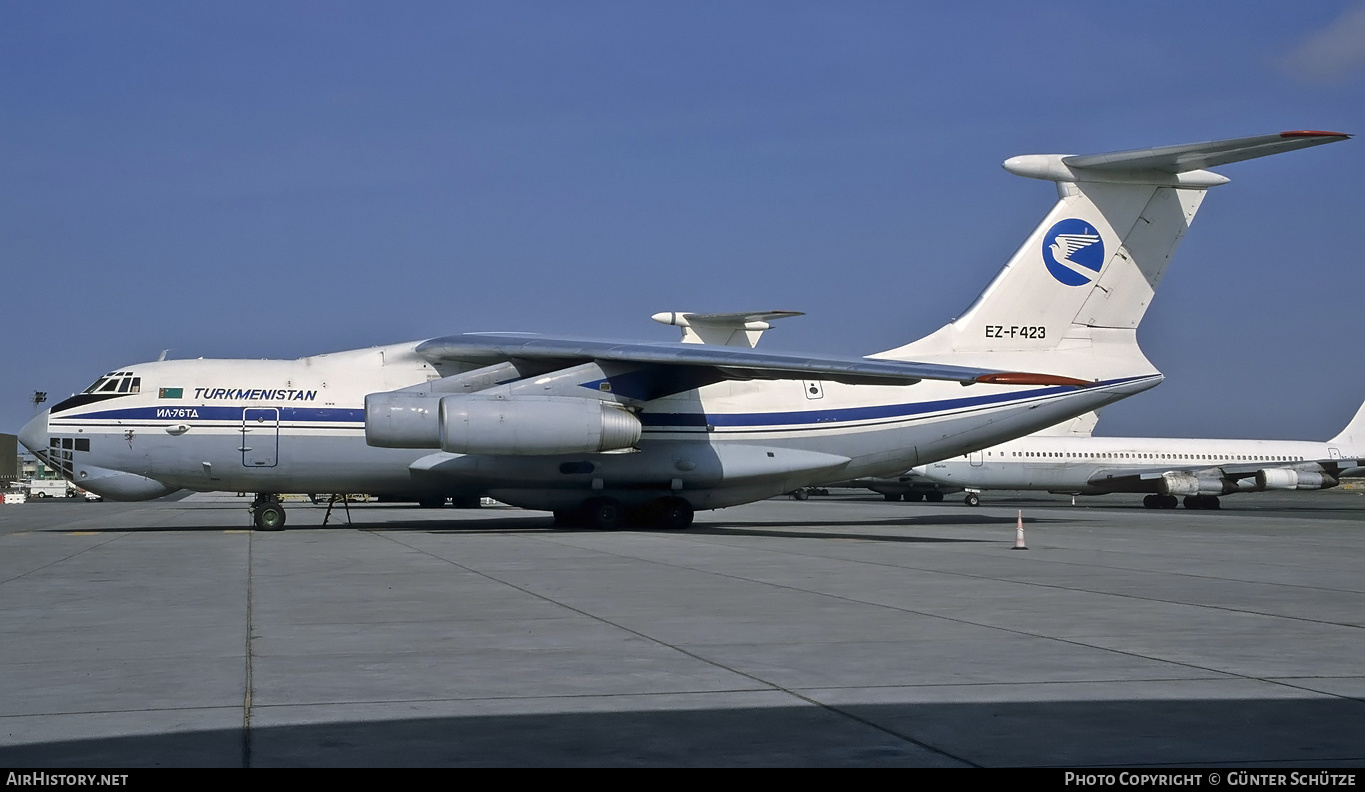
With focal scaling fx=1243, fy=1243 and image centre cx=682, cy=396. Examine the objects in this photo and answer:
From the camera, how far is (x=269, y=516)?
18828 millimetres

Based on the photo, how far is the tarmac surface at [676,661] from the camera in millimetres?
4496

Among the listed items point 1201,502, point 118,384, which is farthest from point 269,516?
point 1201,502

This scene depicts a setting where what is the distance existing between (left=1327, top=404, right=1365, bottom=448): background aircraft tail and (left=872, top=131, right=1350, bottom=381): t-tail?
2666cm

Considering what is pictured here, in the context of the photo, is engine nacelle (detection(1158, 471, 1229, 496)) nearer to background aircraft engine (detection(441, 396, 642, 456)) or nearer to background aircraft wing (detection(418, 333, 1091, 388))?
background aircraft wing (detection(418, 333, 1091, 388))

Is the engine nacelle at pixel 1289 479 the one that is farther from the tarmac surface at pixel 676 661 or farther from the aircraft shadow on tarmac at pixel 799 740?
the aircraft shadow on tarmac at pixel 799 740

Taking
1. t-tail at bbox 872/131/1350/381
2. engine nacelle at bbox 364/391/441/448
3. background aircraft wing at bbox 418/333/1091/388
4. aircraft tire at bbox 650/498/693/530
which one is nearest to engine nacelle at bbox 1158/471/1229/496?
t-tail at bbox 872/131/1350/381

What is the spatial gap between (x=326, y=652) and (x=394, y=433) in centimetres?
1095

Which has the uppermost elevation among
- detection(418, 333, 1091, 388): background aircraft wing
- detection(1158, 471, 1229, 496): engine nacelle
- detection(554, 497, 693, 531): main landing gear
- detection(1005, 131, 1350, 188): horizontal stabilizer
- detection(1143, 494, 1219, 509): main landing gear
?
detection(1005, 131, 1350, 188): horizontal stabilizer

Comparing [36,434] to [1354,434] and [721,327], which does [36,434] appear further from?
[1354,434]

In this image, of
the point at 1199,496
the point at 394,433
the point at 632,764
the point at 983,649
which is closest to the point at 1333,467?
the point at 1199,496

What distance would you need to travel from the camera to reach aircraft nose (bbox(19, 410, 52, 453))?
17891 millimetres

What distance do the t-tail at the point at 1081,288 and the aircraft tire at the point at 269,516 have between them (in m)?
10.1

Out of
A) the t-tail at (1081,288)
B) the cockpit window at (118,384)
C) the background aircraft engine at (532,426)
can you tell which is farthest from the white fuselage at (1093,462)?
the cockpit window at (118,384)

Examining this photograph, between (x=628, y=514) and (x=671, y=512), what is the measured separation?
84 centimetres
